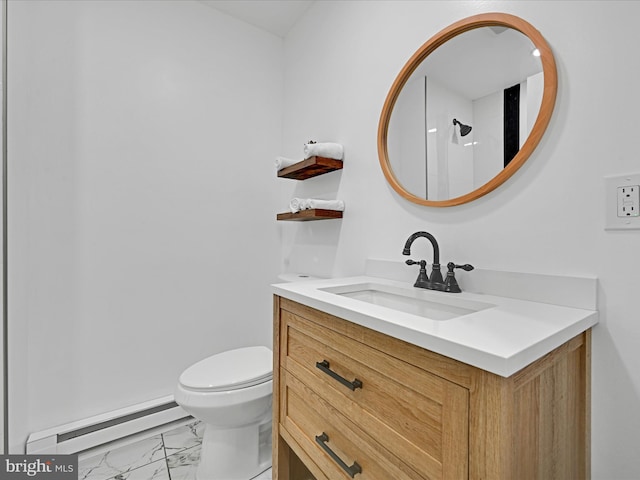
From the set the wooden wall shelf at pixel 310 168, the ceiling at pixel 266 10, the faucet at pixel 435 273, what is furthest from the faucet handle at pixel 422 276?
the ceiling at pixel 266 10

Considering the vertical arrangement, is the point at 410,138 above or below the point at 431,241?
above

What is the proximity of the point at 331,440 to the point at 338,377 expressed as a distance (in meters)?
0.21

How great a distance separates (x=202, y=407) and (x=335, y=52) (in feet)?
6.13

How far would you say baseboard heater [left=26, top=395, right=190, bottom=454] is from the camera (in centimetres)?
145

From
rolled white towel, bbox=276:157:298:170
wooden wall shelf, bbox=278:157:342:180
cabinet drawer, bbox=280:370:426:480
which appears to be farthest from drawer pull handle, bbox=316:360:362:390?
rolled white towel, bbox=276:157:298:170

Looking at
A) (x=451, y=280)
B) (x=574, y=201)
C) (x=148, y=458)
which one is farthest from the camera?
(x=148, y=458)

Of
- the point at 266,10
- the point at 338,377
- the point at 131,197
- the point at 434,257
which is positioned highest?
the point at 266,10

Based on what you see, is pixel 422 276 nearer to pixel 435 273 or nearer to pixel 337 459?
pixel 435 273

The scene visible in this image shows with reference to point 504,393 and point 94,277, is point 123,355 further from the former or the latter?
Answer: point 504,393

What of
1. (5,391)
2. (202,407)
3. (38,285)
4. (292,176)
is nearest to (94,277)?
(38,285)

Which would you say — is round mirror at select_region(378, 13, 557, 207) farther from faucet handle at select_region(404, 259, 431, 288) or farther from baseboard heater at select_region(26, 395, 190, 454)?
baseboard heater at select_region(26, 395, 190, 454)

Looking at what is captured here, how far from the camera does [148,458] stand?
1533 mm

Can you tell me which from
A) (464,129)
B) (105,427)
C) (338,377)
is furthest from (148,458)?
(464,129)

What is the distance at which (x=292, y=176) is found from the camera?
1891 mm
